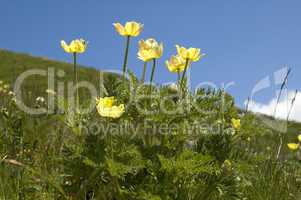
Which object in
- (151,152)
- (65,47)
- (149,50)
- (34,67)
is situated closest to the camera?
(151,152)

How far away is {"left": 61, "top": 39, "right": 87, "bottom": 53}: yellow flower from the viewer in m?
3.83

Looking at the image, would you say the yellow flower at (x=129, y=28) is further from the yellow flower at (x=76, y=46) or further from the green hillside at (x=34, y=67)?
the green hillside at (x=34, y=67)

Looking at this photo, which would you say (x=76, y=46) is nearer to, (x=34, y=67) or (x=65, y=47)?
(x=65, y=47)

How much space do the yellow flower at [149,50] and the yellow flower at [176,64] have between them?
0.16 meters

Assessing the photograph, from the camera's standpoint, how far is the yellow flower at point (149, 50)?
3422mm

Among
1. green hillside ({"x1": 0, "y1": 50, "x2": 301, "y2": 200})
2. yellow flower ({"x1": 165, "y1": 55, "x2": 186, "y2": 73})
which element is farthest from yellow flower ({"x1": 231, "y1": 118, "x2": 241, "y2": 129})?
yellow flower ({"x1": 165, "y1": 55, "x2": 186, "y2": 73})

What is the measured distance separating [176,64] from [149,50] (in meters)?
0.25

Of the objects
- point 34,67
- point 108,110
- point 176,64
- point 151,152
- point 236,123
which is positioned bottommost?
point 151,152

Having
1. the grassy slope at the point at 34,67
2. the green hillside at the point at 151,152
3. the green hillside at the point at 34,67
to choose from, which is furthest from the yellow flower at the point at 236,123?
the green hillside at the point at 34,67

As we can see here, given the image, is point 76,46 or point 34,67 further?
point 34,67

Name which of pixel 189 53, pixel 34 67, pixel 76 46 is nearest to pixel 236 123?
pixel 189 53

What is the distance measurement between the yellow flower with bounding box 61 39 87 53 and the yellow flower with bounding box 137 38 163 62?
572mm

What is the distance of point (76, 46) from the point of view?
3842 mm

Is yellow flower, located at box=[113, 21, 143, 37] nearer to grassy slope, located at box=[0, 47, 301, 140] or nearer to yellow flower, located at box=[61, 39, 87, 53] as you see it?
yellow flower, located at box=[61, 39, 87, 53]
